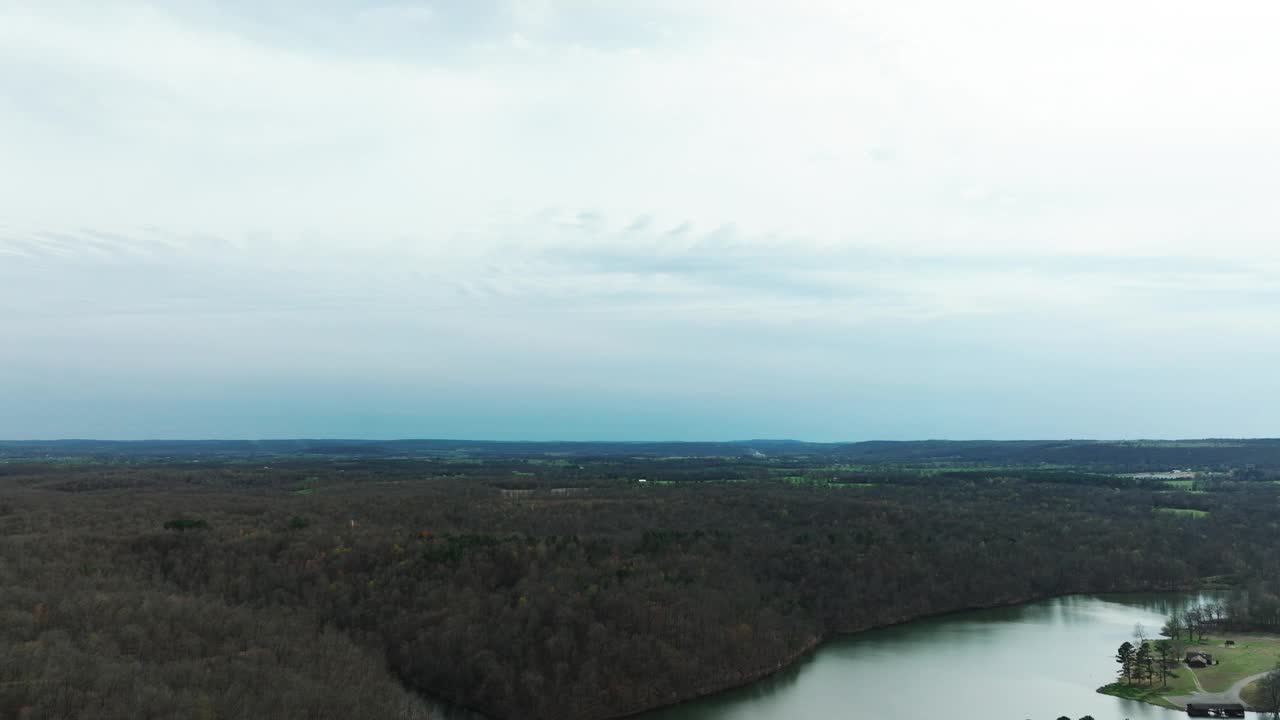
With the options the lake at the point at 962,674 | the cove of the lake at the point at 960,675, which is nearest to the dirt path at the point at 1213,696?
the lake at the point at 962,674

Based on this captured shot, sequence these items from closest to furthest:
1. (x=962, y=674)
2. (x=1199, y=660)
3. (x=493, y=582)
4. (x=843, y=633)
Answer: (x=1199, y=660) → (x=962, y=674) → (x=493, y=582) → (x=843, y=633)

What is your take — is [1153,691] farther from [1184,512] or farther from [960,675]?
[1184,512]

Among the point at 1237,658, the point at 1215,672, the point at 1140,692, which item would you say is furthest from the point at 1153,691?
the point at 1237,658

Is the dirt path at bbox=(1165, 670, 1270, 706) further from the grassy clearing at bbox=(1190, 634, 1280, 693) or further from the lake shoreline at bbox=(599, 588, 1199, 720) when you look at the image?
the lake shoreline at bbox=(599, 588, 1199, 720)

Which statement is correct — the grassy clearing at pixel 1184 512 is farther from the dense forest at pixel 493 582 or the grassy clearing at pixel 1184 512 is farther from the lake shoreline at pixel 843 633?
the lake shoreline at pixel 843 633

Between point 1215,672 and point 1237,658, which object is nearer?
point 1215,672

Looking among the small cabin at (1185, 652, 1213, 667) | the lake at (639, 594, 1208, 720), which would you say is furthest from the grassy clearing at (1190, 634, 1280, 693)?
the lake at (639, 594, 1208, 720)

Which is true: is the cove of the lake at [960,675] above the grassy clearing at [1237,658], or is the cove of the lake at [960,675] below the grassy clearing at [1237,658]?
below
